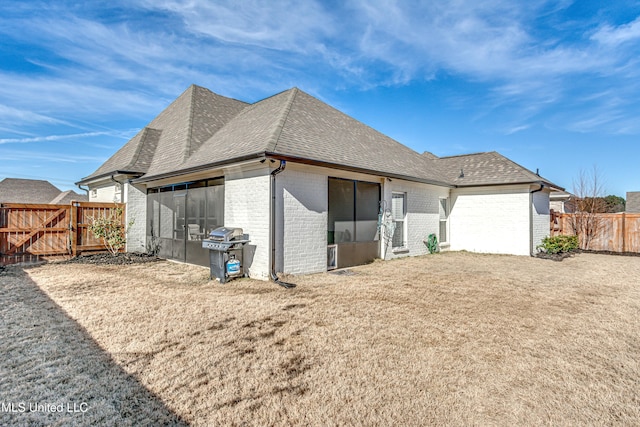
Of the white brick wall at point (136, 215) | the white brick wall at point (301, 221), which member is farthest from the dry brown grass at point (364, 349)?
the white brick wall at point (136, 215)

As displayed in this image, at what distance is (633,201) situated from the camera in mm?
27906

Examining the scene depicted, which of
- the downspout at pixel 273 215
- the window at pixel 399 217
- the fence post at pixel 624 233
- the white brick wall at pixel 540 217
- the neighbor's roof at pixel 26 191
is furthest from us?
the neighbor's roof at pixel 26 191

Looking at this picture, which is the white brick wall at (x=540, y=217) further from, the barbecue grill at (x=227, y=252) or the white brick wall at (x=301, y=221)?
the barbecue grill at (x=227, y=252)

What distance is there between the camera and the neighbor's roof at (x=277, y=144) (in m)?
8.25

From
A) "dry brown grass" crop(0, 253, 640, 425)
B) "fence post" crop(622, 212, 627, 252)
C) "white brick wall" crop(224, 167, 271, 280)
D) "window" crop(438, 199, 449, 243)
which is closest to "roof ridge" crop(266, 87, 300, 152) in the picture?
"white brick wall" crop(224, 167, 271, 280)

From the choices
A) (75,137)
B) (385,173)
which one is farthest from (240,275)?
(75,137)

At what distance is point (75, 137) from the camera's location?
2967 centimetres

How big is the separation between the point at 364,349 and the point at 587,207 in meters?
16.9

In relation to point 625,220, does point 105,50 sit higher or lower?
higher

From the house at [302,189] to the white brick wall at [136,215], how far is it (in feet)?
0.12

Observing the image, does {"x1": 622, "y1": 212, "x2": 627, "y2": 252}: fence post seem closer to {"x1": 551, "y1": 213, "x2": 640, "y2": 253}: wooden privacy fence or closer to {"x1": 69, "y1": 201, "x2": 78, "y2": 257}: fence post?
{"x1": 551, "y1": 213, "x2": 640, "y2": 253}: wooden privacy fence

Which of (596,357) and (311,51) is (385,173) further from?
(596,357)

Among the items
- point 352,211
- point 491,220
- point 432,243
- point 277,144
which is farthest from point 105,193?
point 491,220

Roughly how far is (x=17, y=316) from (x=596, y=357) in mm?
7755
